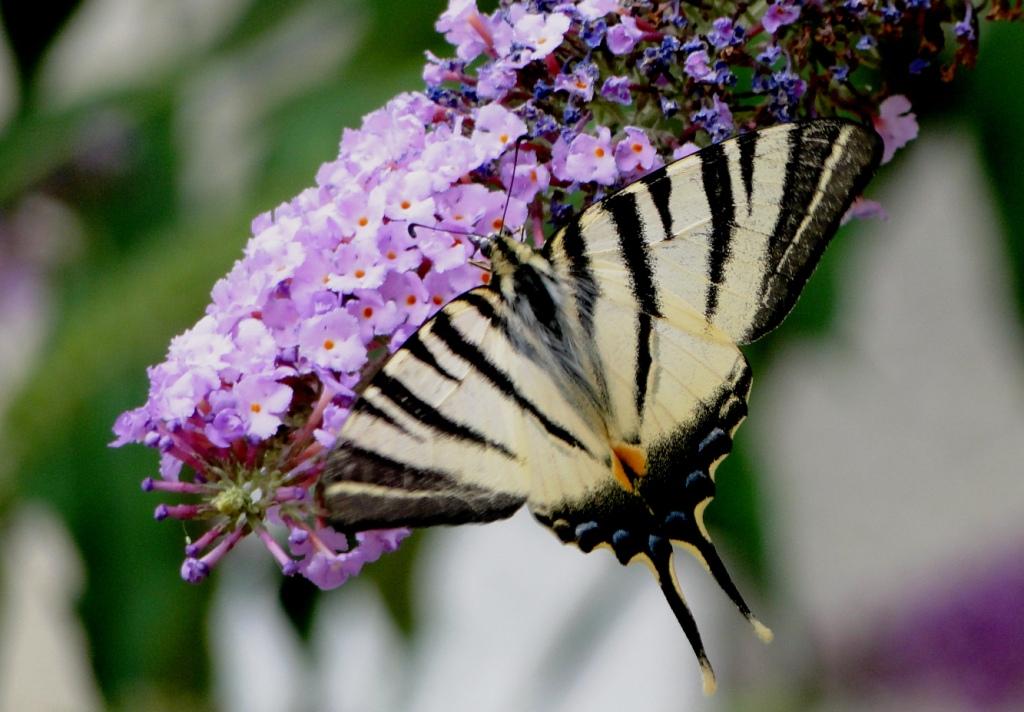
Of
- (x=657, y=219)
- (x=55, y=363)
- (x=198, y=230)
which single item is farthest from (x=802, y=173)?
(x=55, y=363)

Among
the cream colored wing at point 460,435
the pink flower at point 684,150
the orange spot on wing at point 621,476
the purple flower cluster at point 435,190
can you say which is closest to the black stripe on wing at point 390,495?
the cream colored wing at point 460,435

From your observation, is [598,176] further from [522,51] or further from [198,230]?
[198,230]

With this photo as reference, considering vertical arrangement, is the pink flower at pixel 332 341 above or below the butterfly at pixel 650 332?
above

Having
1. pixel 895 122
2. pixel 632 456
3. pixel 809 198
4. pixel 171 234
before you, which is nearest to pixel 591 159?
pixel 809 198

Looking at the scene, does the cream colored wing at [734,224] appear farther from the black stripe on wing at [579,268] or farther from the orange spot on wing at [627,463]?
the orange spot on wing at [627,463]

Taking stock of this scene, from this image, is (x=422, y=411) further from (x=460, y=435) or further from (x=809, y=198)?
(x=809, y=198)

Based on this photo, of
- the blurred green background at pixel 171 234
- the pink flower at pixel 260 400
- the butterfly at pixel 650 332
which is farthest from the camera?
the blurred green background at pixel 171 234
